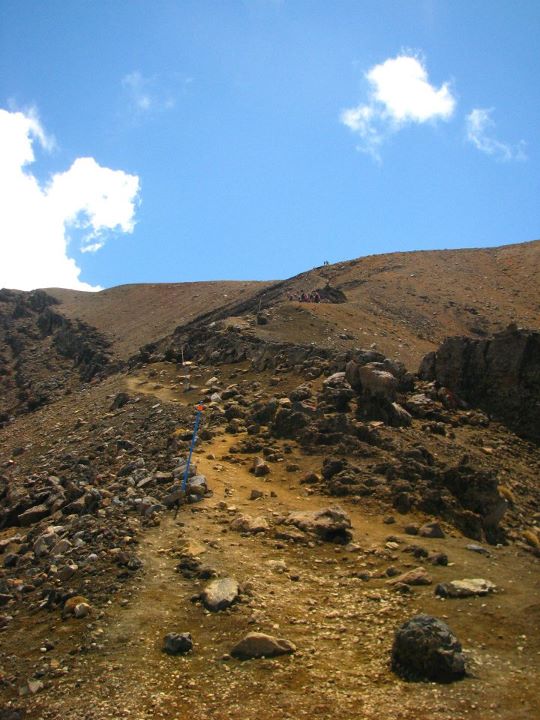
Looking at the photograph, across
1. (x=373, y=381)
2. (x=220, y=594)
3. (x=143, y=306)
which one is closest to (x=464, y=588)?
(x=220, y=594)

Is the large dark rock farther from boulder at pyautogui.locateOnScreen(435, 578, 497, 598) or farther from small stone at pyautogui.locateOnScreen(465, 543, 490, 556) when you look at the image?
small stone at pyautogui.locateOnScreen(465, 543, 490, 556)

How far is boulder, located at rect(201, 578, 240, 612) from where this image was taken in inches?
372

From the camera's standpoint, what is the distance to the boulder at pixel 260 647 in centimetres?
827

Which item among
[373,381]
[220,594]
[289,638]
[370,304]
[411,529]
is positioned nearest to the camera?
[289,638]

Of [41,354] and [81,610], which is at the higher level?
[41,354]

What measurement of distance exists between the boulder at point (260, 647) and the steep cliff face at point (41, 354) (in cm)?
3059

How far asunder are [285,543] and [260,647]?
11.4 ft

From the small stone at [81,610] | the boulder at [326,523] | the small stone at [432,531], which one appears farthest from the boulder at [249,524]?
the small stone at [81,610]

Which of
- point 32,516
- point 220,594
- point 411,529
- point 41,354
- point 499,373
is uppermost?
point 41,354

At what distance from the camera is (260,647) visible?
8289 millimetres

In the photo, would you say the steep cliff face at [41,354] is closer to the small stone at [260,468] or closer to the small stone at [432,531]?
the small stone at [260,468]

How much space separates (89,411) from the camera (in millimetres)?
26562

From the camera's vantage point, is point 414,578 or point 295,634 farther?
point 414,578

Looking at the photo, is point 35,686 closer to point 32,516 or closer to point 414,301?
point 32,516
